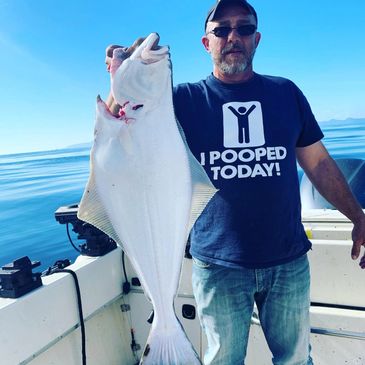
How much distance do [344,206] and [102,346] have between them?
2082mm

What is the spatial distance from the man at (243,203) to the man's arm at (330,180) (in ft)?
0.79

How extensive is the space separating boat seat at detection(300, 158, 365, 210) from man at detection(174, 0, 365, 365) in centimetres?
222

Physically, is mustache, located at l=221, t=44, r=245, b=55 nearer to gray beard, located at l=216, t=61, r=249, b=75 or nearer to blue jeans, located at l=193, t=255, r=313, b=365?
gray beard, located at l=216, t=61, r=249, b=75

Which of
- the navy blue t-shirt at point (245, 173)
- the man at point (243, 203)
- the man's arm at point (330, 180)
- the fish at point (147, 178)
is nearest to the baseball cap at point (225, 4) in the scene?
the man at point (243, 203)

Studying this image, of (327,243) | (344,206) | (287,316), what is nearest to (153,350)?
(287,316)

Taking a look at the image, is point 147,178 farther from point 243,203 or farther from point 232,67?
point 232,67

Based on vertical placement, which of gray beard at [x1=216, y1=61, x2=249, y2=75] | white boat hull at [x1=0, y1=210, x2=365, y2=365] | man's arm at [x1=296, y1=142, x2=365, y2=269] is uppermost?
gray beard at [x1=216, y1=61, x2=249, y2=75]

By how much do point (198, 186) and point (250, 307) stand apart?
87cm

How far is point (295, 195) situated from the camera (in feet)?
6.53

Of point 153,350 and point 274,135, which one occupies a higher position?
point 274,135

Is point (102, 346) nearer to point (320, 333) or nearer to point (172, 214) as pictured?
point (320, 333)

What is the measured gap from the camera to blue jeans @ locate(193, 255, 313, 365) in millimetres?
1907

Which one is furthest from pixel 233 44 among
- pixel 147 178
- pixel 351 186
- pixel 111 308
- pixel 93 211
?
pixel 351 186

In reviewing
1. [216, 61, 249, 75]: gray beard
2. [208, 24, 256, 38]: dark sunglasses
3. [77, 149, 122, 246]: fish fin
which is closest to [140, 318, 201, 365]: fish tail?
[77, 149, 122, 246]: fish fin
